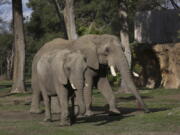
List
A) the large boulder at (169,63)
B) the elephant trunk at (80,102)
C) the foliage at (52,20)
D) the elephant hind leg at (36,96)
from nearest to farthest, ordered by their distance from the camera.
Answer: the elephant trunk at (80,102)
the elephant hind leg at (36,96)
the large boulder at (169,63)
the foliage at (52,20)

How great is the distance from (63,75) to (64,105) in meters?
0.72

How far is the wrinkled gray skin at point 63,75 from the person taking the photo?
48.9ft

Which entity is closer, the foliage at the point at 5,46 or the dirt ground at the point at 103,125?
the dirt ground at the point at 103,125

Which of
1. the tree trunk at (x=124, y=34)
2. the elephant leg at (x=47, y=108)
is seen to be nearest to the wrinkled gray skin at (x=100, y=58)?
the elephant leg at (x=47, y=108)

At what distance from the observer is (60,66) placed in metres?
15.4

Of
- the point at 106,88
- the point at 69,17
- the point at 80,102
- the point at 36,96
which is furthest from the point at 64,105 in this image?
the point at 69,17

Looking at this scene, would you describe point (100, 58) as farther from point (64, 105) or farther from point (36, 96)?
point (64, 105)

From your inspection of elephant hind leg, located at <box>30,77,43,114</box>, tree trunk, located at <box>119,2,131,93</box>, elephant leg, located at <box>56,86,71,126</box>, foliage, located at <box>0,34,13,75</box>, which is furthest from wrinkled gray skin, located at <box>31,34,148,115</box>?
foliage, located at <box>0,34,13,75</box>

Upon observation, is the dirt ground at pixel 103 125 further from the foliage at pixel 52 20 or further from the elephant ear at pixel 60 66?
the foliage at pixel 52 20

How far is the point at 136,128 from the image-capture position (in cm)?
1454

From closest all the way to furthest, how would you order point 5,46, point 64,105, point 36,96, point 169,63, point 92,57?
point 64,105
point 92,57
point 36,96
point 169,63
point 5,46

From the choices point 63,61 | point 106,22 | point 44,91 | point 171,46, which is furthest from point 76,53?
point 106,22

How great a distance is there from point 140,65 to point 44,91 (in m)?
24.4

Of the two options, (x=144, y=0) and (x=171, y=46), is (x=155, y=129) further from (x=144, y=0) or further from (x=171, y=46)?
(x=144, y=0)
